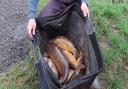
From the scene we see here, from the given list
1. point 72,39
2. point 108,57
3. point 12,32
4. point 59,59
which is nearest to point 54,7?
point 72,39

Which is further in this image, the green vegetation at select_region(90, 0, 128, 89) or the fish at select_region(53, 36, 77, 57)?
the green vegetation at select_region(90, 0, 128, 89)

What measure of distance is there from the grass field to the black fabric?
508 millimetres

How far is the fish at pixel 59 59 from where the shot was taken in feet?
10.3

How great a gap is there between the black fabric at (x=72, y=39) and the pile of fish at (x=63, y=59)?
6 centimetres

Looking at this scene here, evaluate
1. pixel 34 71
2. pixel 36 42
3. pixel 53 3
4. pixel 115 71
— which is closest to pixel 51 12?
pixel 53 3

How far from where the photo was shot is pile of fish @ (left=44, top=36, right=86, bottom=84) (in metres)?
3.12

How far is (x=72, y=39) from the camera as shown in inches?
138

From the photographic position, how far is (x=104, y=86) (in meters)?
3.74

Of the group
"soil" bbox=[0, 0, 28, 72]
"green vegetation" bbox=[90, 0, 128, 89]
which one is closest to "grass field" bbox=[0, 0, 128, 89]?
"green vegetation" bbox=[90, 0, 128, 89]

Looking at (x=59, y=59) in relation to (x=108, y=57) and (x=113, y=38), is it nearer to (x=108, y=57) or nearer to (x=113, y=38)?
(x=108, y=57)

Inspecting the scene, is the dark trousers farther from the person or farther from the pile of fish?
the pile of fish

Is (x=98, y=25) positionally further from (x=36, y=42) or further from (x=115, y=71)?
(x=36, y=42)

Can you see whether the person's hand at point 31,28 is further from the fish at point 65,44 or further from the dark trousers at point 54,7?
the fish at point 65,44

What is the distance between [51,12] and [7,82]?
92 cm
